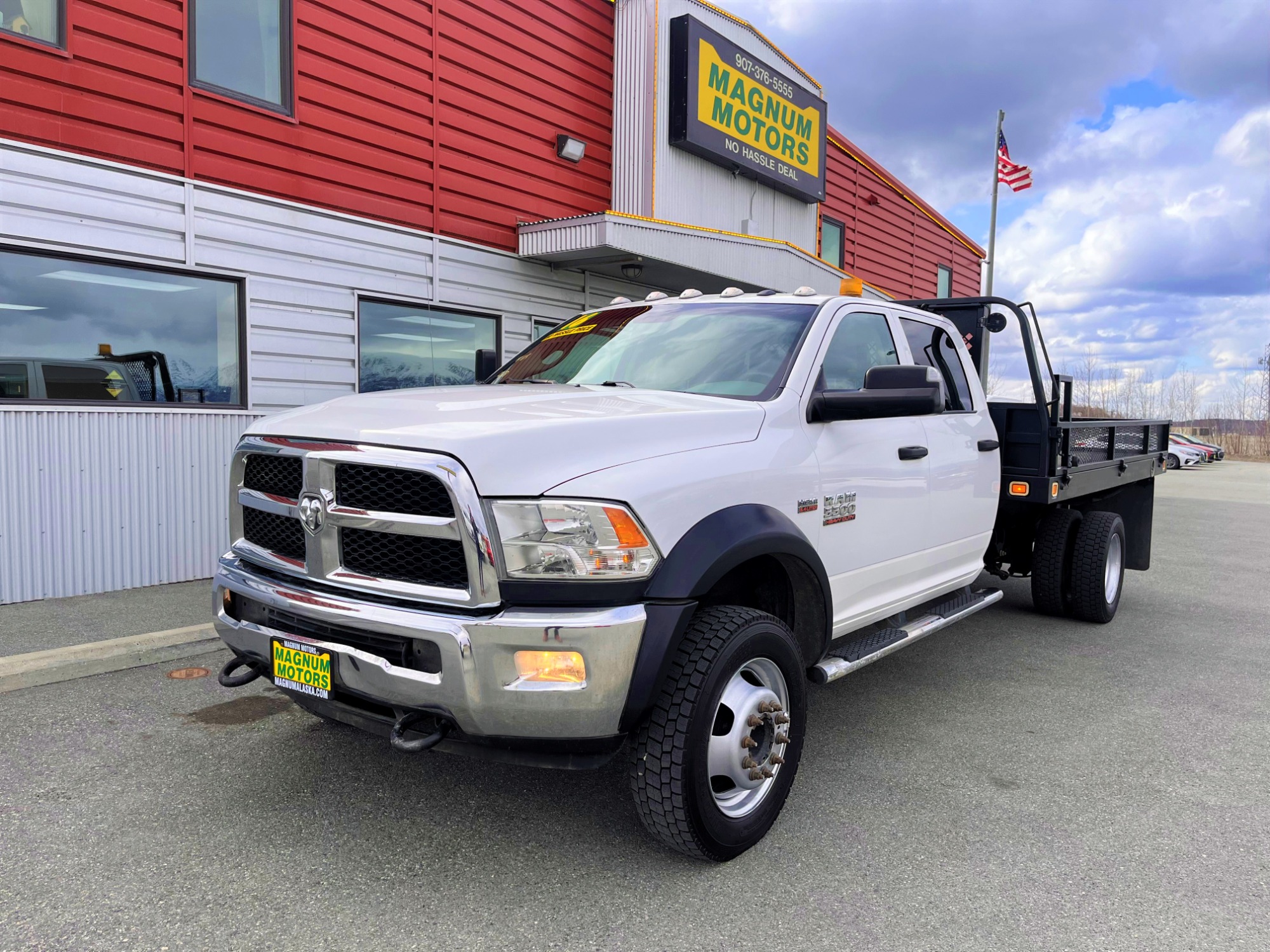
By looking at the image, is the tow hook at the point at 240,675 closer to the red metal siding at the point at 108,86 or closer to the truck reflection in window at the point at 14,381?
the truck reflection in window at the point at 14,381

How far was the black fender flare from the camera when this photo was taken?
2.60 meters

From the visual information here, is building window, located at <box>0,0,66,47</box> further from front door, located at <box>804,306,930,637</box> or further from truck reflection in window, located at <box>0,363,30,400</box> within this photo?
front door, located at <box>804,306,930,637</box>

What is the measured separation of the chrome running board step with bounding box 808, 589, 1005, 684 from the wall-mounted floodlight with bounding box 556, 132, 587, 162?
6987mm

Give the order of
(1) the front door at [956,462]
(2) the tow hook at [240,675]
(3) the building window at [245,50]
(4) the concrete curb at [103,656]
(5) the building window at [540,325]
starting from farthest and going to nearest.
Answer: (5) the building window at [540,325], (3) the building window at [245,50], (4) the concrete curb at [103,656], (1) the front door at [956,462], (2) the tow hook at [240,675]

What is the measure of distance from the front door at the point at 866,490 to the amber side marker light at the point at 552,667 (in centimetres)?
132

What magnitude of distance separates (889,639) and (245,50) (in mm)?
6763

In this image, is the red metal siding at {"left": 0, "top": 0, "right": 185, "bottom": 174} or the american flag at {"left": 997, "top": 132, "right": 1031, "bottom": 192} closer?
the red metal siding at {"left": 0, "top": 0, "right": 185, "bottom": 174}

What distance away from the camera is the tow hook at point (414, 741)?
8.55 ft

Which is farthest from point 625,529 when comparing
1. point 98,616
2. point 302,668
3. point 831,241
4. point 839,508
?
point 831,241

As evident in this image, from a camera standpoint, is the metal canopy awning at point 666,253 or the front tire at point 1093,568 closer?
the front tire at point 1093,568

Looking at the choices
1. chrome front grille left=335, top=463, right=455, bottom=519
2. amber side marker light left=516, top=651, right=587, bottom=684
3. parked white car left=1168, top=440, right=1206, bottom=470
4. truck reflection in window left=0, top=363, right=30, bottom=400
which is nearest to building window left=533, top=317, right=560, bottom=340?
truck reflection in window left=0, top=363, right=30, bottom=400

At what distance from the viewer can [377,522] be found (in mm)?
2664

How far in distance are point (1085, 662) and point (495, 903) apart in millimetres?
4147

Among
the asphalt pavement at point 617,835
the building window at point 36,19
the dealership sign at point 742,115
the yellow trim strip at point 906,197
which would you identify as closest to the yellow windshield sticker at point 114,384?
the building window at point 36,19
